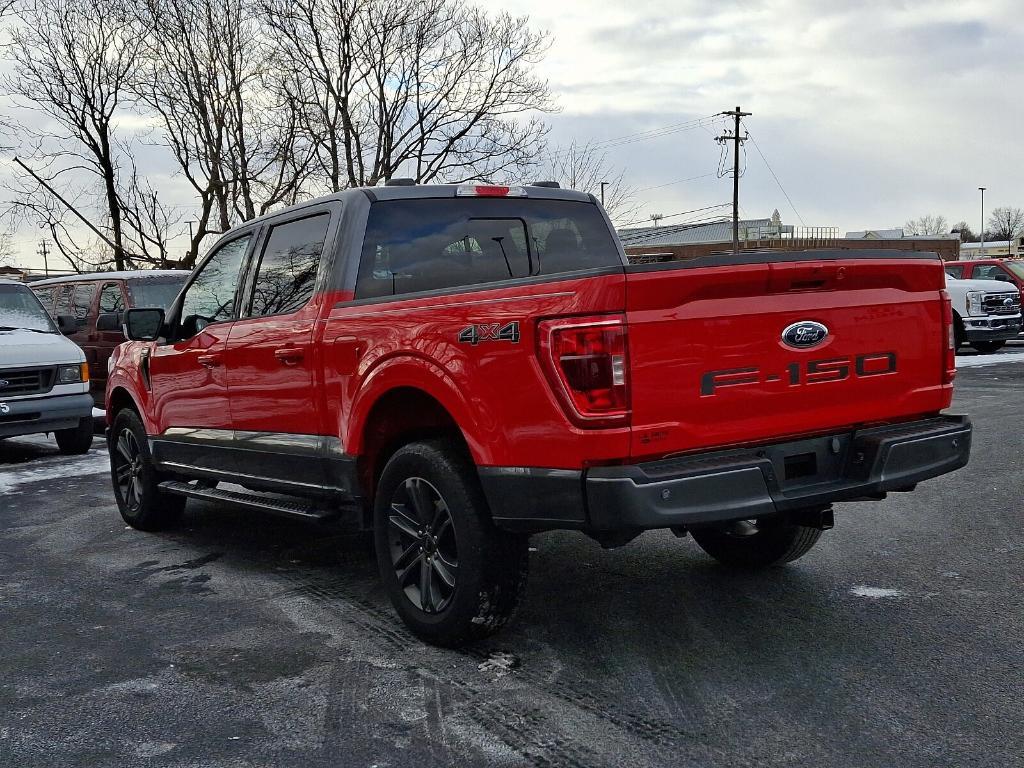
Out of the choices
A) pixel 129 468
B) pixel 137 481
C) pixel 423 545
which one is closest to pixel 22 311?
pixel 129 468

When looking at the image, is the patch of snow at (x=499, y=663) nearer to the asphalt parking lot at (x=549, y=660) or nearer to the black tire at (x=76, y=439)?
the asphalt parking lot at (x=549, y=660)

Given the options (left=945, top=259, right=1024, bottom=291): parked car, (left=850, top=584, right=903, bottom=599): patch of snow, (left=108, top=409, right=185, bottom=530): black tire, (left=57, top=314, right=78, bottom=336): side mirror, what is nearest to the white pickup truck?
(left=945, top=259, right=1024, bottom=291): parked car

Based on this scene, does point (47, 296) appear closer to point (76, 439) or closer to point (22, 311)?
point (22, 311)

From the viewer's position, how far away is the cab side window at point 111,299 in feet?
43.3

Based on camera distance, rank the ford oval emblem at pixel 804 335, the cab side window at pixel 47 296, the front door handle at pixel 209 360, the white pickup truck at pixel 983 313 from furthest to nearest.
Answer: the white pickup truck at pixel 983 313 < the cab side window at pixel 47 296 < the front door handle at pixel 209 360 < the ford oval emblem at pixel 804 335

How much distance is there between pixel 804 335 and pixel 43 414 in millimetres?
8868

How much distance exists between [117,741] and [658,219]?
78.2 m

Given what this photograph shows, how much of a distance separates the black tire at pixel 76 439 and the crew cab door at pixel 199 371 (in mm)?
4909

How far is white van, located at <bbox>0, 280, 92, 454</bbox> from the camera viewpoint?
10.3 meters

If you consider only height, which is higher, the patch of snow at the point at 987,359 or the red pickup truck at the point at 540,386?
the red pickup truck at the point at 540,386

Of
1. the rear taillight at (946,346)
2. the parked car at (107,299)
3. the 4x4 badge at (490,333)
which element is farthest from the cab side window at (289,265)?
the parked car at (107,299)

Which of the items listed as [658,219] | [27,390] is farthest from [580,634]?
[658,219]

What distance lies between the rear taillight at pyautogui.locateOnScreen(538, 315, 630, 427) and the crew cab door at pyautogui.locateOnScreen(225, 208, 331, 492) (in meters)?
1.68

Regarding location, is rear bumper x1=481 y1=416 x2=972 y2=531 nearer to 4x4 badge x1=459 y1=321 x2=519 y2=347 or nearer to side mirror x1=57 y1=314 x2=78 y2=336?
4x4 badge x1=459 y1=321 x2=519 y2=347
